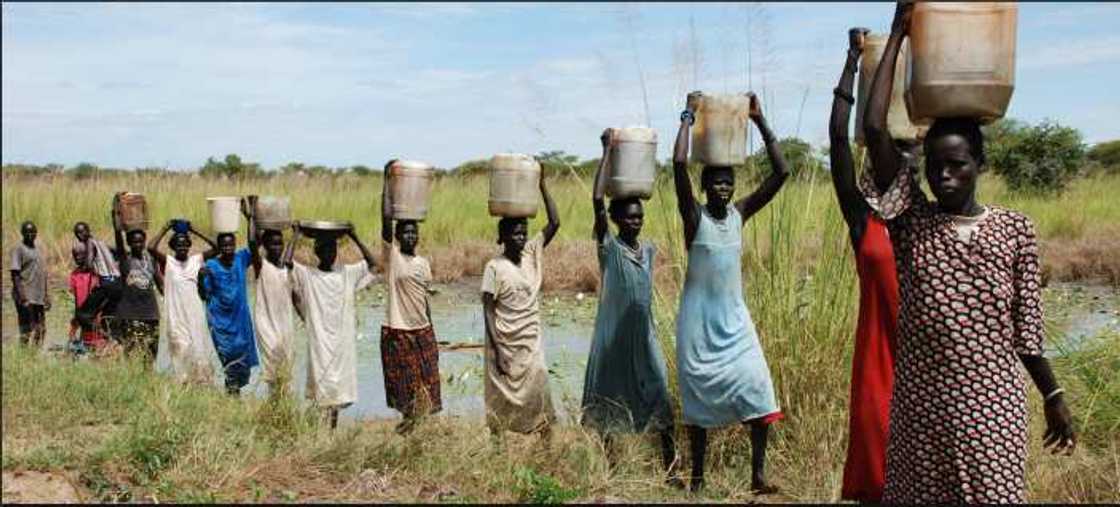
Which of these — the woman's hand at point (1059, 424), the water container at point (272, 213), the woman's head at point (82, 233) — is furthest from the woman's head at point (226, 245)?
the woman's hand at point (1059, 424)

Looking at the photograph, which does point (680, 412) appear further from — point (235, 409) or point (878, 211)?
point (878, 211)

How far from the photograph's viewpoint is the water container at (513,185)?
5.15m

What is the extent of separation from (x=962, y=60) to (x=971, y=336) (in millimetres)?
671

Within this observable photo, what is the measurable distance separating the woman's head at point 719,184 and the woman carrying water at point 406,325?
70.1 inches

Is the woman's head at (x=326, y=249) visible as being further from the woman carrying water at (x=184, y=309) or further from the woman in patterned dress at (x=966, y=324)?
the woman in patterned dress at (x=966, y=324)

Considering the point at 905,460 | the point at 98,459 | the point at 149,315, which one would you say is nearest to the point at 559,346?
the point at 149,315

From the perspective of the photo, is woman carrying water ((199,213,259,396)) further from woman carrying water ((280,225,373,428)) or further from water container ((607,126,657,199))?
water container ((607,126,657,199))

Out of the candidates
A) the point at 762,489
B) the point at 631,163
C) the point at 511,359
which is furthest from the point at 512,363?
the point at 762,489

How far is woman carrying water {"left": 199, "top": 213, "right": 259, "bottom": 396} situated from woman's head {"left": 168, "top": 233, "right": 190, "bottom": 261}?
28 centimetres

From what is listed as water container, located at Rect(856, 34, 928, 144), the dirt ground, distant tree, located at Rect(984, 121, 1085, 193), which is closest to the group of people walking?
water container, located at Rect(856, 34, 928, 144)

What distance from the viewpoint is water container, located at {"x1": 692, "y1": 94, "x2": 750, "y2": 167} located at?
4.36m

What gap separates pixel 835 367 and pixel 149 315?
4.47 m

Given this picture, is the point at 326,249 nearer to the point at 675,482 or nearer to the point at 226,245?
the point at 226,245

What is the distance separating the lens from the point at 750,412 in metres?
4.28
